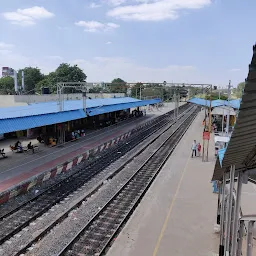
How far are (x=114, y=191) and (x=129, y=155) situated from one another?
29.4 feet

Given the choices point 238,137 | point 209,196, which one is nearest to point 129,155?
point 209,196

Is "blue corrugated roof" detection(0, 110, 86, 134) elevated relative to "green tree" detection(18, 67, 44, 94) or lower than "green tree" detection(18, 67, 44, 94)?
lower

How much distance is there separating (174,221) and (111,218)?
266cm

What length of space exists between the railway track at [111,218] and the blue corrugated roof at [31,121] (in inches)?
316

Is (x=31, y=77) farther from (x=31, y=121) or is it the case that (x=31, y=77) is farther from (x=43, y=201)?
(x=43, y=201)

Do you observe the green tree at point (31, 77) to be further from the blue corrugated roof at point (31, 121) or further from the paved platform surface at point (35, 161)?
the blue corrugated roof at point (31, 121)

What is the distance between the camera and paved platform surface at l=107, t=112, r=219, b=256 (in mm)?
9477

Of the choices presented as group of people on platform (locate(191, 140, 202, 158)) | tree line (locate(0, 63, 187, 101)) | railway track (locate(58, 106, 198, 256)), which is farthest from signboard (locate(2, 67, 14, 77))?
railway track (locate(58, 106, 198, 256))

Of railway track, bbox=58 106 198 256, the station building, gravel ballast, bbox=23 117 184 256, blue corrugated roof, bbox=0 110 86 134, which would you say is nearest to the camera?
gravel ballast, bbox=23 117 184 256

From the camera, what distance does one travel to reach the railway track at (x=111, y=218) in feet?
32.4

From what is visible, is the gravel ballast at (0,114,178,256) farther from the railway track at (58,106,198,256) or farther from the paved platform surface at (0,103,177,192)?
the paved platform surface at (0,103,177,192)

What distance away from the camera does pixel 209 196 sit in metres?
14.3

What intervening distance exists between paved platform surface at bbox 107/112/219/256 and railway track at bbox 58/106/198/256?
1.31 feet

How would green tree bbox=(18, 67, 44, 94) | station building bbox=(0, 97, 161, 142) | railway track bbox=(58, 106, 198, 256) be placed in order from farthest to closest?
green tree bbox=(18, 67, 44, 94), station building bbox=(0, 97, 161, 142), railway track bbox=(58, 106, 198, 256)
